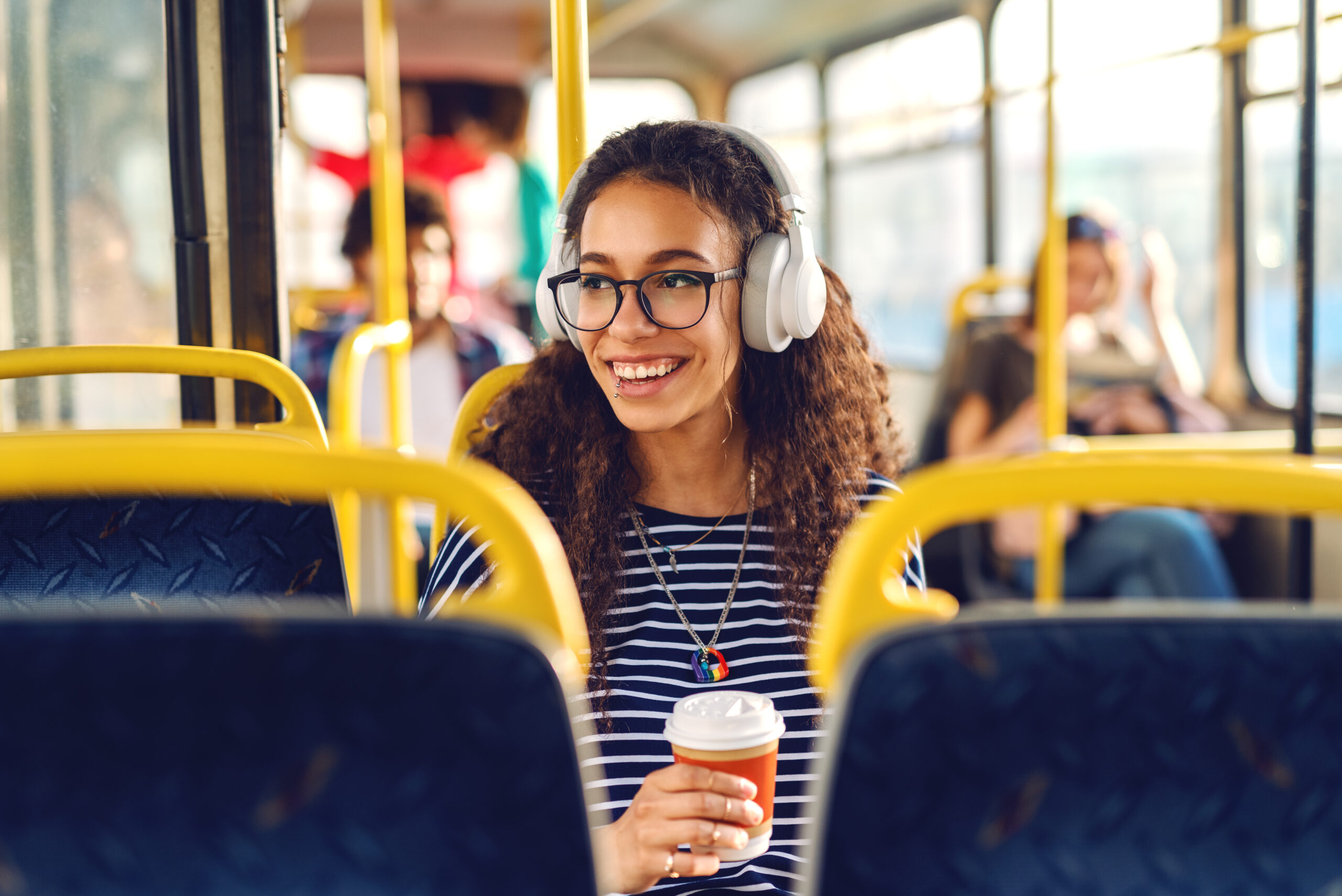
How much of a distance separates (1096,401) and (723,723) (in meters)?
3.13

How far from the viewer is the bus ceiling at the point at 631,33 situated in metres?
5.48

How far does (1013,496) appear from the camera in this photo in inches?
24.8

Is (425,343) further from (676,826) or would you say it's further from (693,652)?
(676,826)

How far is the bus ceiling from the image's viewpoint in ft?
18.0

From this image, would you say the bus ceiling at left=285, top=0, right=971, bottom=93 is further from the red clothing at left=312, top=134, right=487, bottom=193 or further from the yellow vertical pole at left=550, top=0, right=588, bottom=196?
the yellow vertical pole at left=550, top=0, right=588, bottom=196

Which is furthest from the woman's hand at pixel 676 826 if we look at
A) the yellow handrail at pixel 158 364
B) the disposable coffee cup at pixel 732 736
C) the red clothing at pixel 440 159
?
the red clothing at pixel 440 159

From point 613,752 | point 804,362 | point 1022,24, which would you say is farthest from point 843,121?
point 613,752

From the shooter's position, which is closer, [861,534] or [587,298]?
[861,534]

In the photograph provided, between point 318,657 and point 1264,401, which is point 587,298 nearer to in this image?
point 318,657

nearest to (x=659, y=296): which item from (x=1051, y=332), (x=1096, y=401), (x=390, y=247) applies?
(x=390, y=247)

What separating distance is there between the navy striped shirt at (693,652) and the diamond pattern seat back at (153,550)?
0.15 metres

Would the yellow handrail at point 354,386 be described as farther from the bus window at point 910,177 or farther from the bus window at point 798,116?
the bus window at point 798,116

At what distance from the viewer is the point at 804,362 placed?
4.67 feet

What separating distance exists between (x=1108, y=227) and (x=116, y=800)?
372 cm
